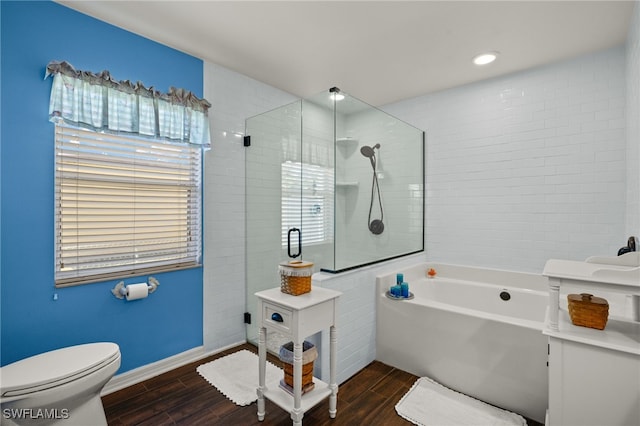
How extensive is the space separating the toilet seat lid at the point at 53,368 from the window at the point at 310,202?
140cm

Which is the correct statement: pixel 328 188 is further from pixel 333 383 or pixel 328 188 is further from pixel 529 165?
pixel 529 165

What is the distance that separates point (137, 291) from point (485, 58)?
3.23 metres

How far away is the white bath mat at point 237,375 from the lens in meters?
2.03

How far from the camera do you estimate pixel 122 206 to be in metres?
2.10

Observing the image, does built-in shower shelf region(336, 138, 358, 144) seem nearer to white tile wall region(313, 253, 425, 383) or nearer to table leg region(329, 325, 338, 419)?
white tile wall region(313, 253, 425, 383)

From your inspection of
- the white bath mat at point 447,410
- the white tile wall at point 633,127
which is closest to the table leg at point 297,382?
the white bath mat at point 447,410

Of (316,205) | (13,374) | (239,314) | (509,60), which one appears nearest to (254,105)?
(316,205)

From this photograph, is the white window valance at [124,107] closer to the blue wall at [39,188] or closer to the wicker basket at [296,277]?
the blue wall at [39,188]

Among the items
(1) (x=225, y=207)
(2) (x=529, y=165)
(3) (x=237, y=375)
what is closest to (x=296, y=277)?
(3) (x=237, y=375)

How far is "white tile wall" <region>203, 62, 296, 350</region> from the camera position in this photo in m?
2.58

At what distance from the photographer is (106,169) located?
6.66 ft

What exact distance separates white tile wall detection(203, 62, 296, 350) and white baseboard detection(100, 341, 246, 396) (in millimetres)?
95

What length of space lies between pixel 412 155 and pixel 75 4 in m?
2.99

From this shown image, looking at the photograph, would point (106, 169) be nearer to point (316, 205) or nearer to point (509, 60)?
point (316, 205)
